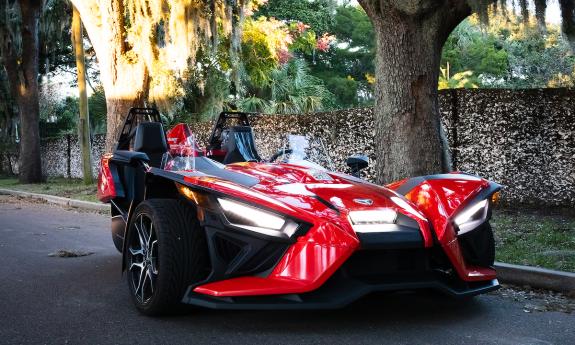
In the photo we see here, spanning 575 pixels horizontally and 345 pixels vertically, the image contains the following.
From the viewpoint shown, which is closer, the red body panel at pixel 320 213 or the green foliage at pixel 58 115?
the red body panel at pixel 320 213

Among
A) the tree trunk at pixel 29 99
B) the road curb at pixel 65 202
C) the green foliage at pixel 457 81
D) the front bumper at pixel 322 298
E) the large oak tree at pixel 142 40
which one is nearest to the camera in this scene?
the front bumper at pixel 322 298

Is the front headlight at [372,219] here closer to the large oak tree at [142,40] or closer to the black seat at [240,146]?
the black seat at [240,146]

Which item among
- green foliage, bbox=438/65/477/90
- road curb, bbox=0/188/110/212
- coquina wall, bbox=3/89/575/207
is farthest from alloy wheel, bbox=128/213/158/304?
green foliage, bbox=438/65/477/90

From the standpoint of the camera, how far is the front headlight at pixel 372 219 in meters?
3.84

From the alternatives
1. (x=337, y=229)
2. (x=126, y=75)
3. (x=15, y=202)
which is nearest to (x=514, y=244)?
(x=337, y=229)

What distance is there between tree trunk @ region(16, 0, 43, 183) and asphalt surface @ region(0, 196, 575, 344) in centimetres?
1870

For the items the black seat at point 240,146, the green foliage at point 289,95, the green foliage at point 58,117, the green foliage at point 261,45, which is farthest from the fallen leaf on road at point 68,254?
the green foliage at point 58,117

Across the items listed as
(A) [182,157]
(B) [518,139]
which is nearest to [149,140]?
(A) [182,157]

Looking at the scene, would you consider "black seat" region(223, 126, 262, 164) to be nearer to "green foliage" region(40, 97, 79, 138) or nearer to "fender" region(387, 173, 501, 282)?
"fender" region(387, 173, 501, 282)

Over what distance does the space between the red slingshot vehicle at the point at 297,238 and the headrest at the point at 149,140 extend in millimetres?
1352

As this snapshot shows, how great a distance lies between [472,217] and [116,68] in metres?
12.4

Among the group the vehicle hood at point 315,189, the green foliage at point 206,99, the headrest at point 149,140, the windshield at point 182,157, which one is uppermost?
the green foliage at point 206,99

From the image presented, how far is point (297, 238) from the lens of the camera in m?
3.75

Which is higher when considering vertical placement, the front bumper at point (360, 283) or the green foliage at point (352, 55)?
the green foliage at point (352, 55)
